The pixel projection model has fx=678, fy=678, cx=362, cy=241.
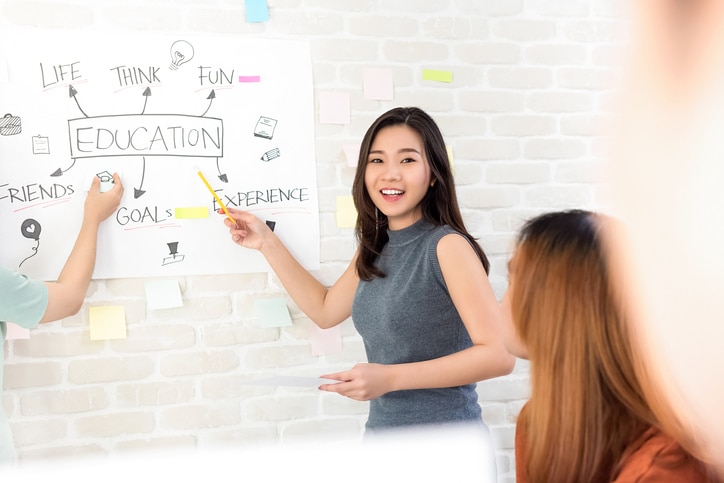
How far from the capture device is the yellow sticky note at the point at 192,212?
186 centimetres

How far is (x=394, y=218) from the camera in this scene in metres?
1.72

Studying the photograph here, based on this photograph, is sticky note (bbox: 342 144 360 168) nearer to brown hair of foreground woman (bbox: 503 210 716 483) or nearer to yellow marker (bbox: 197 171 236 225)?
yellow marker (bbox: 197 171 236 225)

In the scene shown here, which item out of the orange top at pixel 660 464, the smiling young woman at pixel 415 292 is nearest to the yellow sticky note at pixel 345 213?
the smiling young woman at pixel 415 292

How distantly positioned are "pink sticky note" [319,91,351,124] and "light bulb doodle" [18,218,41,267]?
813 millimetres

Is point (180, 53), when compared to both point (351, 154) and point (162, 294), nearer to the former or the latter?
point (351, 154)

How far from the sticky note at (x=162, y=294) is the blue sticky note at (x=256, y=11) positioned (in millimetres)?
761

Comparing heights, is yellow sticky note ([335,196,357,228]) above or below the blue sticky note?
below

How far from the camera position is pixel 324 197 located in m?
1.97

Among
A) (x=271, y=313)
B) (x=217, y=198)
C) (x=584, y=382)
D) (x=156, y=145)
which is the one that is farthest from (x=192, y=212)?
(x=584, y=382)

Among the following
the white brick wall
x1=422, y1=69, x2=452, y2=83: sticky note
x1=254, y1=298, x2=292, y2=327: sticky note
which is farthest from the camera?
x1=422, y1=69, x2=452, y2=83: sticky note

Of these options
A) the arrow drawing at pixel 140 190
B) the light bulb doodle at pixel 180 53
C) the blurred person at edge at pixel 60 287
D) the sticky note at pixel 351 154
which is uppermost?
the light bulb doodle at pixel 180 53

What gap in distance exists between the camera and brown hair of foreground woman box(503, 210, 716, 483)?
0.87 m

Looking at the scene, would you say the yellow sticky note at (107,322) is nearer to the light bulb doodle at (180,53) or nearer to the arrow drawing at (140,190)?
the arrow drawing at (140,190)

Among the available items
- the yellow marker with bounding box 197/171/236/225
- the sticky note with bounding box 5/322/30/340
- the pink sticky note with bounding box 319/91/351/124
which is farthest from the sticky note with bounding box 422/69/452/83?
the sticky note with bounding box 5/322/30/340
